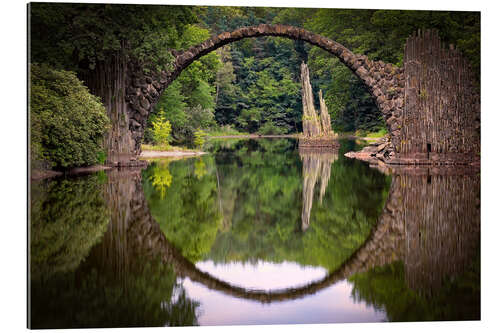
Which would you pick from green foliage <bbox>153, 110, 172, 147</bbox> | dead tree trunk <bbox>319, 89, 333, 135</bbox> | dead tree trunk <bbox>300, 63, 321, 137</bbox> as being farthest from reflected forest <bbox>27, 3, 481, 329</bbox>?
dead tree trunk <bbox>319, 89, 333, 135</bbox>

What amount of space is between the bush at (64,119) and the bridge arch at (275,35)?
6.76 ft

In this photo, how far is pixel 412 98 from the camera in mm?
15211

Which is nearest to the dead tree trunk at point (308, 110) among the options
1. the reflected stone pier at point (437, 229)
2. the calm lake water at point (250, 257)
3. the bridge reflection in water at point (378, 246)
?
the reflected stone pier at point (437, 229)

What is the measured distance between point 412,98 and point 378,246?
1038 centimetres

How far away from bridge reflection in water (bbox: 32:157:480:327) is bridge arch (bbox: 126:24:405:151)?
581cm

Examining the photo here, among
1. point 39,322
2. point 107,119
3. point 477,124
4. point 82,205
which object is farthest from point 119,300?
point 477,124

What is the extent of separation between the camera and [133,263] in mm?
4887

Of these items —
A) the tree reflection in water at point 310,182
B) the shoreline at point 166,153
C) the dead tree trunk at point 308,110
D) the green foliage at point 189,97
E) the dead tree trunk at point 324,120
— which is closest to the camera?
the tree reflection in water at point 310,182

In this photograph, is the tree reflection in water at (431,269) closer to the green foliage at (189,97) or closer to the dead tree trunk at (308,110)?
the green foliage at (189,97)

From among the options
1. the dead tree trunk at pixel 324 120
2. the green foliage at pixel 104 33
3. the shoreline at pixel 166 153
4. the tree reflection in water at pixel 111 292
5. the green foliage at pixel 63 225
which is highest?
the green foliage at pixel 104 33

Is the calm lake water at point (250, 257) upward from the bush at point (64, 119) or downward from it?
downward

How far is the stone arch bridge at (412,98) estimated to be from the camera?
1396 cm

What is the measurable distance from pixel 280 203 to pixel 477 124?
6823 millimetres

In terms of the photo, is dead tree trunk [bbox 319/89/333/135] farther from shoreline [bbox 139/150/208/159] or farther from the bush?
the bush
